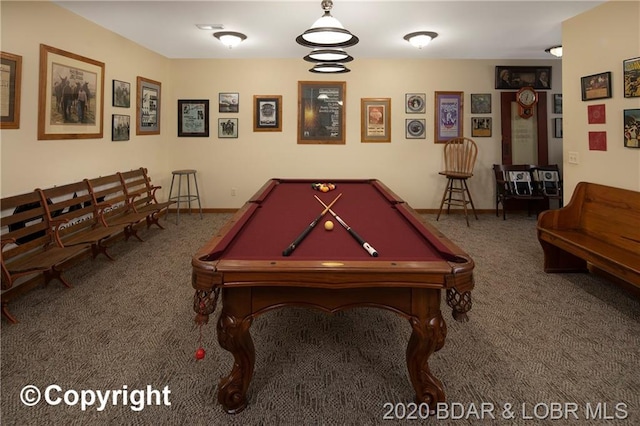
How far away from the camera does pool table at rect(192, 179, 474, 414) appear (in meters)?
1.55

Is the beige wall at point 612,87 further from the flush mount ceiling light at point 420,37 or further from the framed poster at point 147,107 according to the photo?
the framed poster at point 147,107

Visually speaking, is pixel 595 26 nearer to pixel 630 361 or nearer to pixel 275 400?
pixel 630 361

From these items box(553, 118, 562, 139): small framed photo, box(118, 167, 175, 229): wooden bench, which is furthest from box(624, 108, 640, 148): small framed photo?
box(118, 167, 175, 229): wooden bench

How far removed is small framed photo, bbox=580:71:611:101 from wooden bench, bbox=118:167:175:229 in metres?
5.16

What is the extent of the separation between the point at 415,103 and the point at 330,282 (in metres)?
5.60

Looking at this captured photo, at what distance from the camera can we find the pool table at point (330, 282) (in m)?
1.55

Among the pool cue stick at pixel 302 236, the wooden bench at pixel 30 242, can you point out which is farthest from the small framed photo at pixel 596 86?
the wooden bench at pixel 30 242

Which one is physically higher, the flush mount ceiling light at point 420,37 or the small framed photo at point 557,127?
the flush mount ceiling light at point 420,37

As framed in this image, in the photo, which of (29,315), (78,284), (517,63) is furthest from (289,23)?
(517,63)

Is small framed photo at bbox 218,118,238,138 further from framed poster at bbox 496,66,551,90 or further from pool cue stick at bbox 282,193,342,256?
framed poster at bbox 496,66,551,90

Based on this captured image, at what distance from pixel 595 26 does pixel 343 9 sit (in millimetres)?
2530

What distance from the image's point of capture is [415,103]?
643 cm

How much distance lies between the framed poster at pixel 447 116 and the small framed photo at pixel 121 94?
16.1 feet

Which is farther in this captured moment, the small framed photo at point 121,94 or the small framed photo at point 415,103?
the small framed photo at point 415,103
